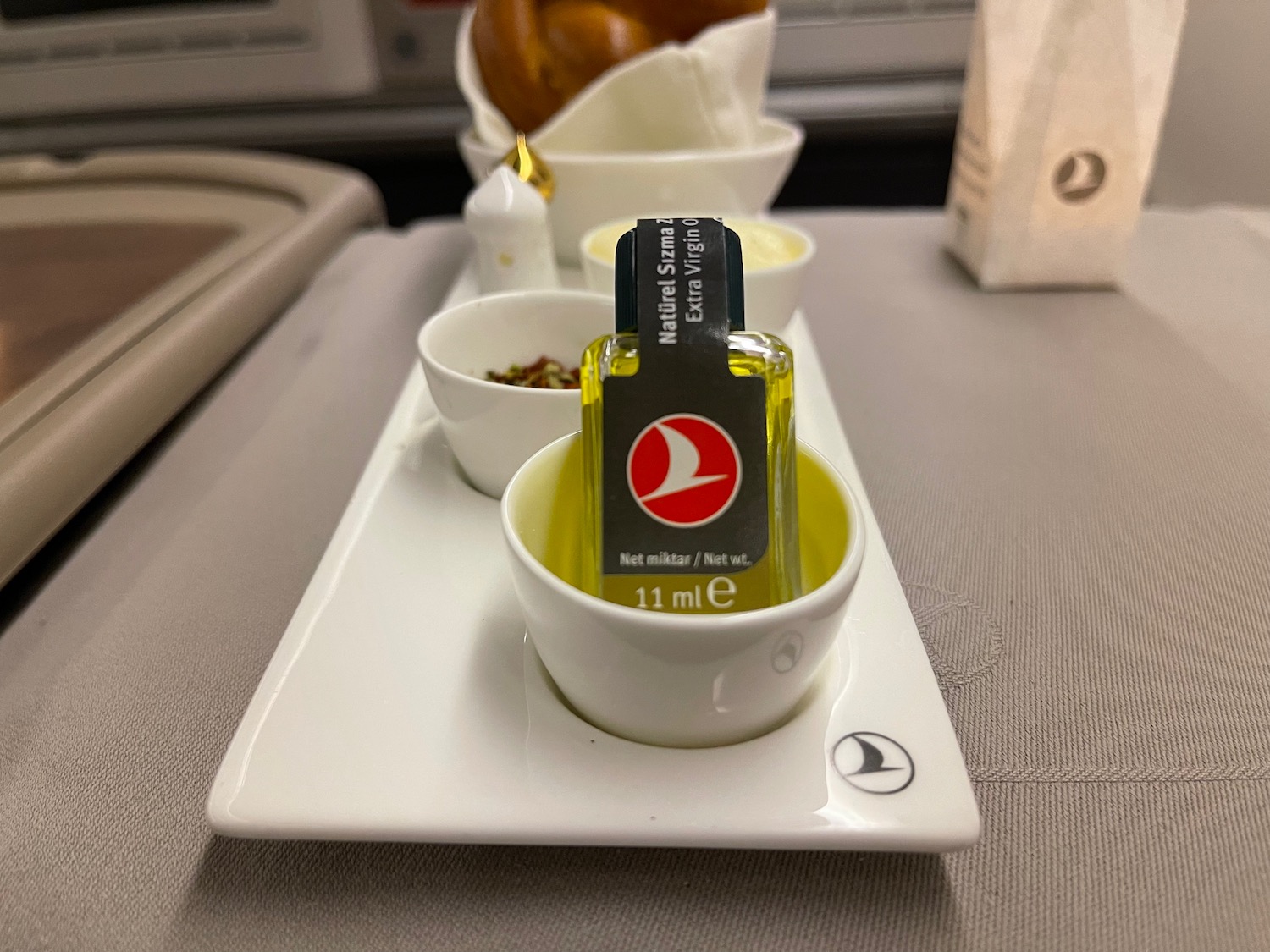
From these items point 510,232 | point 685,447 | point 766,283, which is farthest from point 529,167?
point 685,447

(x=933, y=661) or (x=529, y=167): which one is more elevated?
(x=529, y=167)

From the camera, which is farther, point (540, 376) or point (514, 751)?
point (540, 376)

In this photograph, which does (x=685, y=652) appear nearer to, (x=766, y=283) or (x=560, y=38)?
(x=766, y=283)

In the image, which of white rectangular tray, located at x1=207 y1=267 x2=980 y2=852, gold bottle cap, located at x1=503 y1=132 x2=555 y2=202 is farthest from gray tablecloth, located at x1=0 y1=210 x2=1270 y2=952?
gold bottle cap, located at x1=503 y1=132 x2=555 y2=202

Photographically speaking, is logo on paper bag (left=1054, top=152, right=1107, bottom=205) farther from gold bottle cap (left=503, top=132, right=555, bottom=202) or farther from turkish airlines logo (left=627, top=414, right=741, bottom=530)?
turkish airlines logo (left=627, top=414, right=741, bottom=530)

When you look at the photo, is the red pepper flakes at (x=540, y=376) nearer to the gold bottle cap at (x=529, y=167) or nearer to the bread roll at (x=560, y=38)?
the gold bottle cap at (x=529, y=167)

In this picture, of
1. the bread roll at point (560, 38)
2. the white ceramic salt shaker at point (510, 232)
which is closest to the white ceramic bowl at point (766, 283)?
the white ceramic salt shaker at point (510, 232)

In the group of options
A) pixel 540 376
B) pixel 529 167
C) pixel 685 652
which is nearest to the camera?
pixel 685 652
